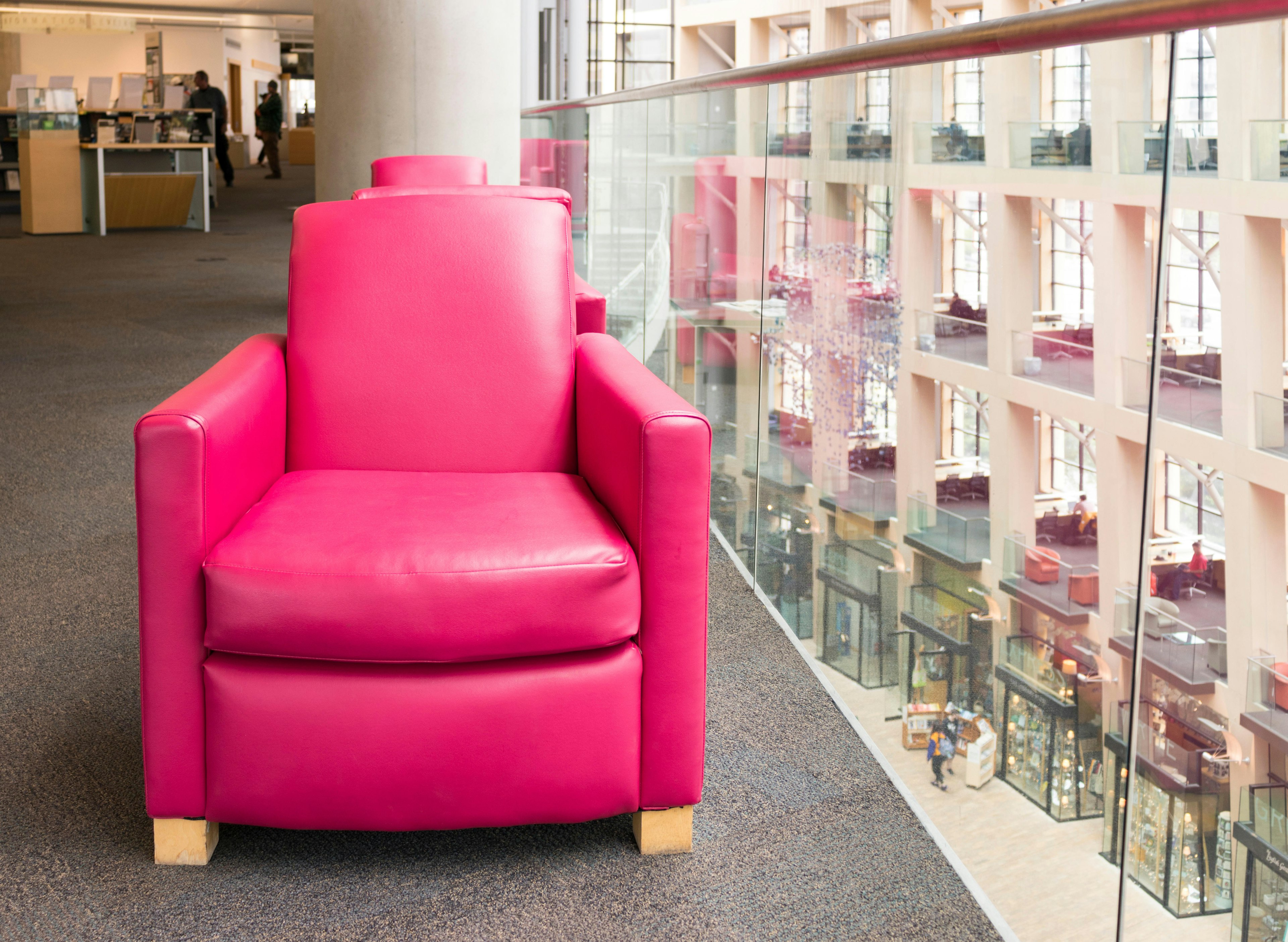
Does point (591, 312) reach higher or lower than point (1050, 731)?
higher

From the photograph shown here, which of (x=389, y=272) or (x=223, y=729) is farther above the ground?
(x=389, y=272)

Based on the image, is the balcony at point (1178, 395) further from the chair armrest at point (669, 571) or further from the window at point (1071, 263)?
the chair armrest at point (669, 571)

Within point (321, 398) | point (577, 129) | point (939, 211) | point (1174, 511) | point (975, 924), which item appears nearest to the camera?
point (1174, 511)

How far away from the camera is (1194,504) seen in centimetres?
109

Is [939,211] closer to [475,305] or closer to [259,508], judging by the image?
[475,305]

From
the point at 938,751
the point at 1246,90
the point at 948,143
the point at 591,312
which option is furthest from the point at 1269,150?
the point at 591,312

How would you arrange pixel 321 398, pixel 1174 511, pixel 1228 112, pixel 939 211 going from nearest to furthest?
pixel 1228 112
pixel 1174 511
pixel 939 211
pixel 321 398

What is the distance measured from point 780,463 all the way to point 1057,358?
1309mm

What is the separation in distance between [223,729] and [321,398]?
2.12 feet

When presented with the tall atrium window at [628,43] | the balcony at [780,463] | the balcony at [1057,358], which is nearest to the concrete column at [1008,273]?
the balcony at [1057,358]

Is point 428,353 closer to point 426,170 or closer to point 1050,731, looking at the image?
point 1050,731

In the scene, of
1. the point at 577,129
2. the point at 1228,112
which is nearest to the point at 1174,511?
the point at 1228,112

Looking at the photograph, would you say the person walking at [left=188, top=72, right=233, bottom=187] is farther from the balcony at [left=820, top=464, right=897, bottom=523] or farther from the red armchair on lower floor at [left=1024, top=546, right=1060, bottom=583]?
the red armchair on lower floor at [left=1024, top=546, right=1060, bottom=583]

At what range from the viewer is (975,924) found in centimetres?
151
